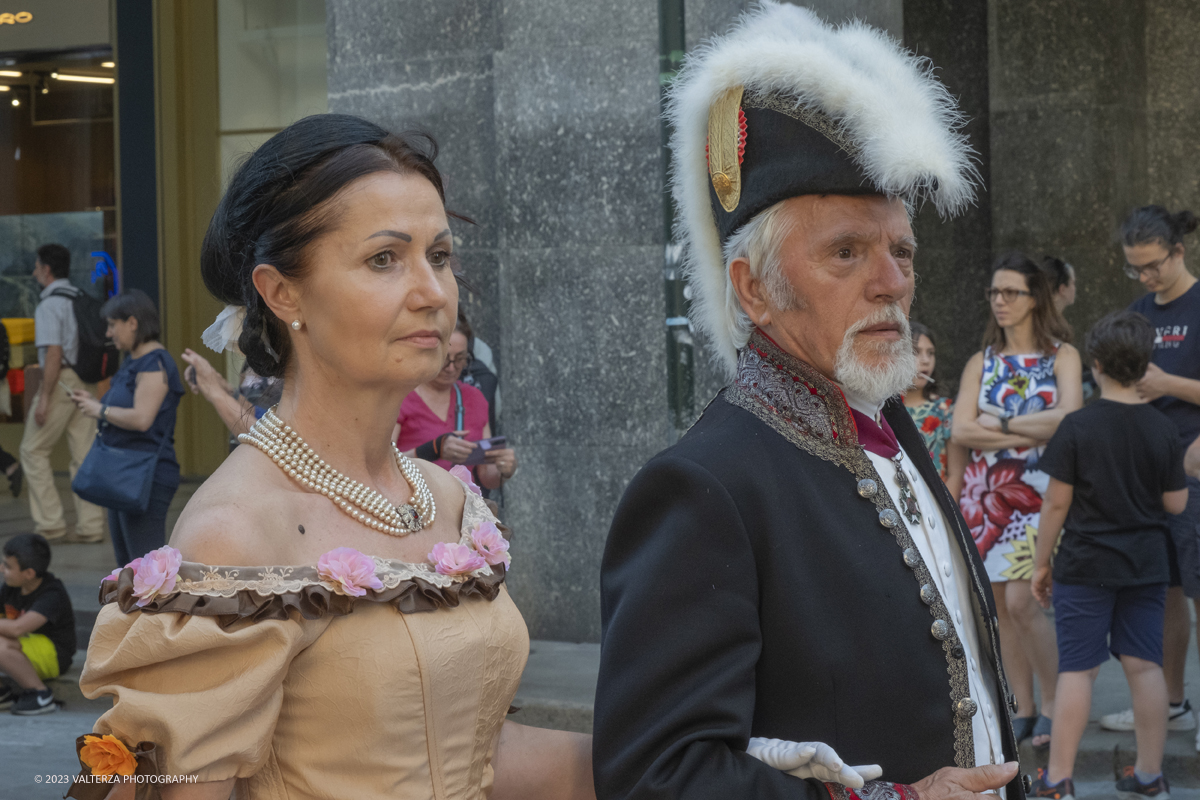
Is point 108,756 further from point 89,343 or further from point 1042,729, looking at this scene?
point 89,343

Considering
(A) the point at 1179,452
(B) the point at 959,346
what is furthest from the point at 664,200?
(B) the point at 959,346

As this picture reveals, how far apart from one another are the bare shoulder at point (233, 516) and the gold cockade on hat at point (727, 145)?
0.84 meters

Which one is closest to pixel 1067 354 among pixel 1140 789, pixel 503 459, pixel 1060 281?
pixel 1060 281

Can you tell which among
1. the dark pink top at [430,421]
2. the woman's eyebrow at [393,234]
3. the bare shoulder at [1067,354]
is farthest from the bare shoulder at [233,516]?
the bare shoulder at [1067,354]

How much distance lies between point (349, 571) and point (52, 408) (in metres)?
8.92

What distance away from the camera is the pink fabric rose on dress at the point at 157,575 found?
1.69 m

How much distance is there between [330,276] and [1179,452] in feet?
12.4

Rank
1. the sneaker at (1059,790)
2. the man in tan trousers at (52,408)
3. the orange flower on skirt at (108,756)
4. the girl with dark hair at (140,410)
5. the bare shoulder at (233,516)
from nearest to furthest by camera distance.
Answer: the orange flower on skirt at (108,756)
the bare shoulder at (233,516)
the sneaker at (1059,790)
the girl with dark hair at (140,410)
the man in tan trousers at (52,408)

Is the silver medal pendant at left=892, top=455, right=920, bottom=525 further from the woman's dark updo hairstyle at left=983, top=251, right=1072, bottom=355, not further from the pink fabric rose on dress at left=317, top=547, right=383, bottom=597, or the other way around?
the woman's dark updo hairstyle at left=983, top=251, right=1072, bottom=355

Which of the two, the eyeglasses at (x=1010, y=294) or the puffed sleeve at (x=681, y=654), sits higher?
the eyeglasses at (x=1010, y=294)

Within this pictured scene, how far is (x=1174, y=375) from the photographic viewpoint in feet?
17.2

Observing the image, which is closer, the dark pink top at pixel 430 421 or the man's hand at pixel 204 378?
the dark pink top at pixel 430 421

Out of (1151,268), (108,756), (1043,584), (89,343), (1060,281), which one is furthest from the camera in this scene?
(89,343)

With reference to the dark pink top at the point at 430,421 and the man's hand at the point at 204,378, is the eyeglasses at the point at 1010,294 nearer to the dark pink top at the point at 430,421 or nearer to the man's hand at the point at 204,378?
the dark pink top at the point at 430,421
